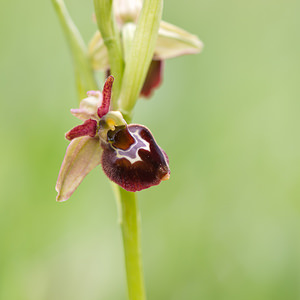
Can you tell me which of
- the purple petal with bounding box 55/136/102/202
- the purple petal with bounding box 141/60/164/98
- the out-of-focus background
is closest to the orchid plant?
the purple petal with bounding box 55/136/102/202

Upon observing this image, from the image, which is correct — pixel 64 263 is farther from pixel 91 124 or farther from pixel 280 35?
pixel 280 35

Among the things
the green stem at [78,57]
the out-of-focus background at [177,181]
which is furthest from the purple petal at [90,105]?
the out-of-focus background at [177,181]

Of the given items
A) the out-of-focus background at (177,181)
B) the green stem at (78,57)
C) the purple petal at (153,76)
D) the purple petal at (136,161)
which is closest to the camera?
the purple petal at (136,161)

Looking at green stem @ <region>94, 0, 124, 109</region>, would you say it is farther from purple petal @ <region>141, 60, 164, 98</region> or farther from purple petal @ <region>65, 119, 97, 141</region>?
purple petal @ <region>141, 60, 164, 98</region>

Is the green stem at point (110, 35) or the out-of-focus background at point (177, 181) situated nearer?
the green stem at point (110, 35)

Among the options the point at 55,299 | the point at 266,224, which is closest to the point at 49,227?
the point at 55,299

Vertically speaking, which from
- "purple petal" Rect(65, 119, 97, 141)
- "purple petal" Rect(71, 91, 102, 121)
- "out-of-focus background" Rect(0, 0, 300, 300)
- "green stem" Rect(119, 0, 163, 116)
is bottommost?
"out-of-focus background" Rect(0, 0, 300, 300)

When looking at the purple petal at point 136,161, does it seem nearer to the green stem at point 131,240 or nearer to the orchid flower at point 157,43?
the green stem at point 131,240
